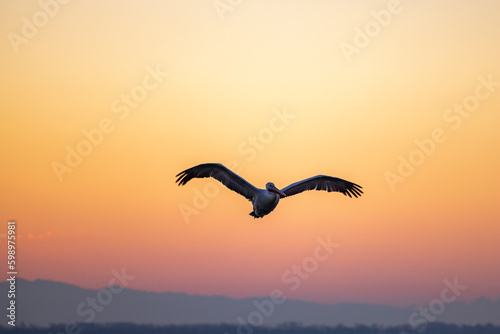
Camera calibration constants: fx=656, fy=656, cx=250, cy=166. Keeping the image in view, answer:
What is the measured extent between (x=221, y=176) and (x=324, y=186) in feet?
17.0

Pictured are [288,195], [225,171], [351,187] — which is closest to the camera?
[225,171]

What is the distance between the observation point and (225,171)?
25.3 metres

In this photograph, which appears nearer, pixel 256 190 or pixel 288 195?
pixel 256 190

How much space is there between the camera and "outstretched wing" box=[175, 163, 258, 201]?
994 inches

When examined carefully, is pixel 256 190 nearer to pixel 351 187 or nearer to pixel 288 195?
pixel 288 195

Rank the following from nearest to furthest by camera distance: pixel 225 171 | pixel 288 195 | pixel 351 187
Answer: pixel 225 171, pixel 288 195, pixel 351 187

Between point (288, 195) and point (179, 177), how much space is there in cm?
477

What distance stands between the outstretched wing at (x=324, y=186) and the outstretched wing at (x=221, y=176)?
1.77m

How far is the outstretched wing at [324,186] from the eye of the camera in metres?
27.2

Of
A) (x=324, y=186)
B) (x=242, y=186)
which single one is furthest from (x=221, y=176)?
(x=324, y=186)

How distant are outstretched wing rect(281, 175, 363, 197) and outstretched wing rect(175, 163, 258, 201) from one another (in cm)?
177

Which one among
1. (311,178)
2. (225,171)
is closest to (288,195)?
(311,178)

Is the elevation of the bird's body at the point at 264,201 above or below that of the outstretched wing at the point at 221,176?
below

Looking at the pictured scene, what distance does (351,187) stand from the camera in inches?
1156
